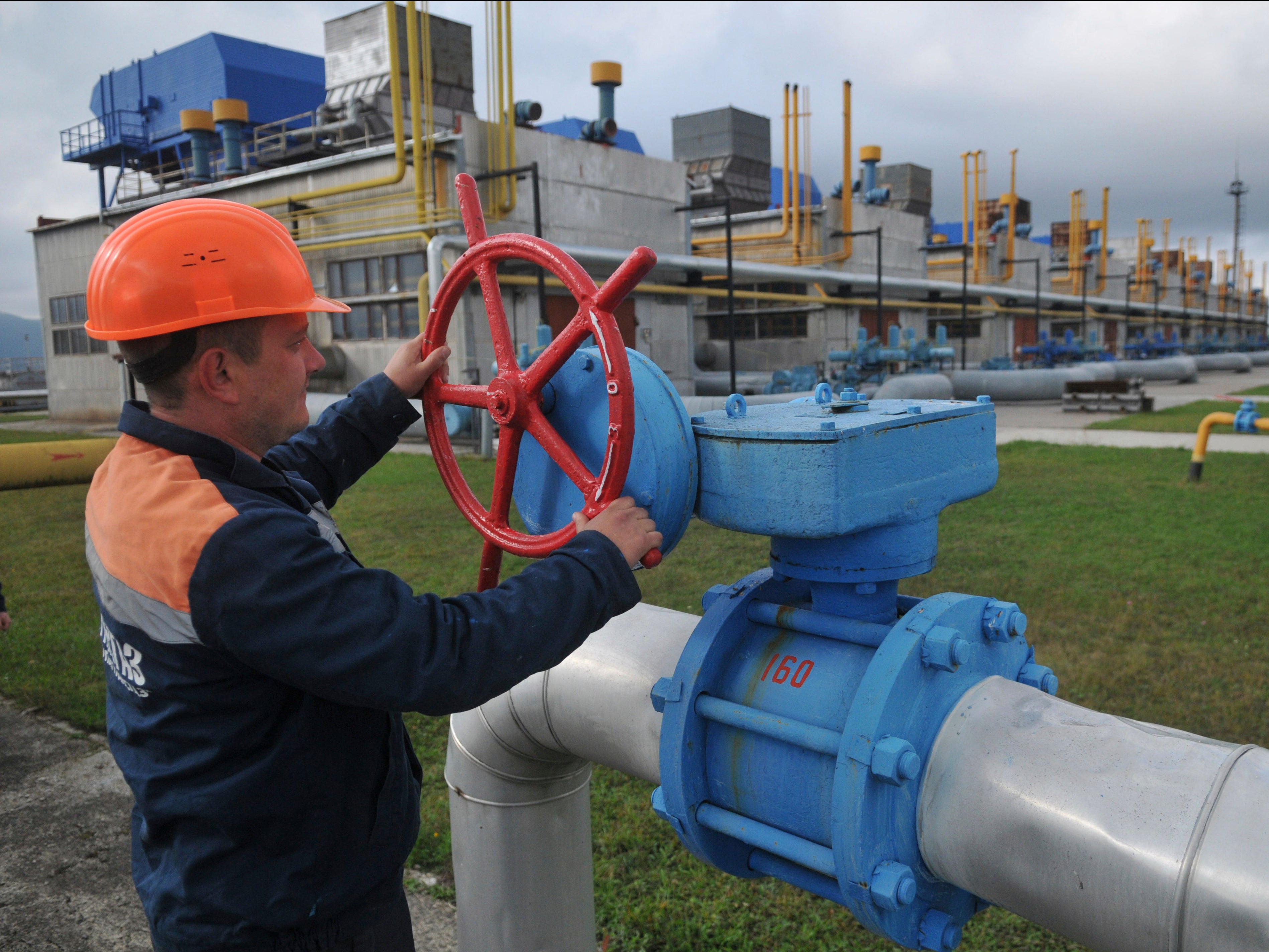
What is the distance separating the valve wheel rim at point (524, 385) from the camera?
973 mm

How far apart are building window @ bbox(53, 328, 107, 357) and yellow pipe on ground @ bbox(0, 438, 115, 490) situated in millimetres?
14313

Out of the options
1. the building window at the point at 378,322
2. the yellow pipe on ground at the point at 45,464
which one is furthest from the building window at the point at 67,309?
the yellow pipe on ground at the point at 45,464

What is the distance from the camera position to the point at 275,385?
1.04 m

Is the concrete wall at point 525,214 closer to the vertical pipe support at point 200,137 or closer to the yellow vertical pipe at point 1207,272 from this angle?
the vertical pipe support at point 200,137

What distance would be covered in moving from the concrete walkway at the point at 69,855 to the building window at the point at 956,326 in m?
23.3

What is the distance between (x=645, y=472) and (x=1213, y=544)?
4919 mm

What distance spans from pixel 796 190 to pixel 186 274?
1642cm

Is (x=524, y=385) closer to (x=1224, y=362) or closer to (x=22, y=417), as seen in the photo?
(x=22, y=417)

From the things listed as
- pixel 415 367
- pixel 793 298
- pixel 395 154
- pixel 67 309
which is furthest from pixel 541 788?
pixel 67 309

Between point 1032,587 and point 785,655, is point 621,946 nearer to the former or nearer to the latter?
point 785,655

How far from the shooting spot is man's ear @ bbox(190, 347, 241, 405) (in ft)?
3.25

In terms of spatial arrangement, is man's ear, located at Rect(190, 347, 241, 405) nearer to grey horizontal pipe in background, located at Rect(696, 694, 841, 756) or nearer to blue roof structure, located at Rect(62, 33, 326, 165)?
grey horizontal pipe in background, located at Rect(696, 694, 841, 756)

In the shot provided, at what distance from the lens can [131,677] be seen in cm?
99

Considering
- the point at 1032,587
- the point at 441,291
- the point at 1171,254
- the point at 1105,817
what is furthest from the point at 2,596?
the point at 1171,254
